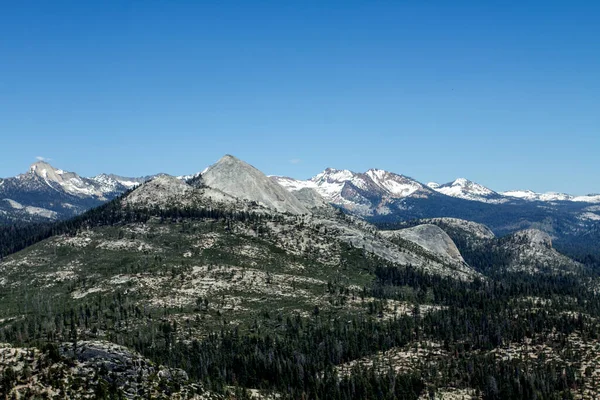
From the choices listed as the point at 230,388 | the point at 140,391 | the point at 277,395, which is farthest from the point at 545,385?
the point at 140,391

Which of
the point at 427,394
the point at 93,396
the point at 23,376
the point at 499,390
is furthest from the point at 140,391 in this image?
the point at 499,390

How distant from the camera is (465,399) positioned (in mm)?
196625

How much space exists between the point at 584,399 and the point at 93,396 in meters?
154

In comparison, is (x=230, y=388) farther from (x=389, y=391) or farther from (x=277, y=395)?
(x=389, y=391)

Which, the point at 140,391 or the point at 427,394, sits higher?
the point at 140,391

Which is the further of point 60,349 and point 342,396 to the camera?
point 342,396

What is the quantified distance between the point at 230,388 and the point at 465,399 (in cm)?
7926

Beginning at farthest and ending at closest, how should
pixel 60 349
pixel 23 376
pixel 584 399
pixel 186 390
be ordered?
pixel 584 399, pixel 186 390, pixel 60 349, pixel 23 376

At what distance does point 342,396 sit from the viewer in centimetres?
19688

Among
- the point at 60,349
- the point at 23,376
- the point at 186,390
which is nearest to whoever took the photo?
the point at 23,376

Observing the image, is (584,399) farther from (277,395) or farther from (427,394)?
(277,395)

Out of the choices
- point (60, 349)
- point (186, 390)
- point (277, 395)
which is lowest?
point (277, 395)

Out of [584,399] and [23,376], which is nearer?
[23,376]

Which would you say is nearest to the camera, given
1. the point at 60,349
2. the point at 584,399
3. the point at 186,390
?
the point at 60,349
